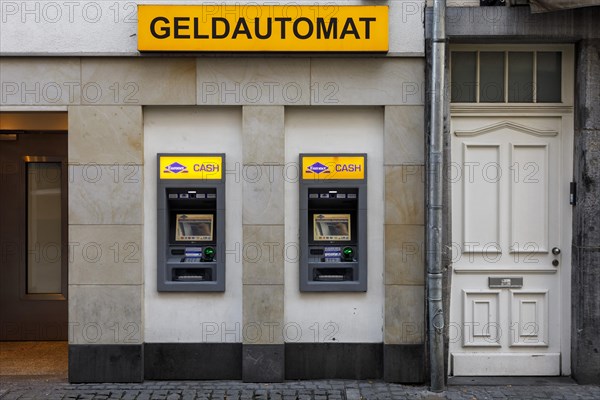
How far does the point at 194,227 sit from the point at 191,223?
0.05 metres

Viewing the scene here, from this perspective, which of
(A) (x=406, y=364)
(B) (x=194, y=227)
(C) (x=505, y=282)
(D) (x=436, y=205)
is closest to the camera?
(D) (x=436, y=205)

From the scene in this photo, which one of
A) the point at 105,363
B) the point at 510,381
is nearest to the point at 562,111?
the point at 510,381

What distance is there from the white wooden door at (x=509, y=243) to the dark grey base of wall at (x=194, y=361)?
2417mm

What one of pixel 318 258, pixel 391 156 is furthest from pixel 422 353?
pixel 391 156

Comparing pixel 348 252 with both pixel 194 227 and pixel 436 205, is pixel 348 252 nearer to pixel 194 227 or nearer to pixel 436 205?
pixel 436 205

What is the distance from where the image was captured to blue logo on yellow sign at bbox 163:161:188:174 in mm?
7176

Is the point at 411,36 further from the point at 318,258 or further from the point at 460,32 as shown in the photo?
the point at 318,258

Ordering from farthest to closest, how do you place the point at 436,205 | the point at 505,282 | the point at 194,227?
the point at 505,282
the point at 194,227
the point at 436,205

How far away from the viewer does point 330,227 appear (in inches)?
287

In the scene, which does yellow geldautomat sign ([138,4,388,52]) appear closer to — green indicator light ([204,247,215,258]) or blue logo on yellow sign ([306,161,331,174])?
blue logo on yellow sign ([306,161,331,174])

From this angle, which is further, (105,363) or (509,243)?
(509,243)

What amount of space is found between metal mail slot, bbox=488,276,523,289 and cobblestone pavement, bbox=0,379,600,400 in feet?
3.48

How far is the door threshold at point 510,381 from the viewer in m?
7.17

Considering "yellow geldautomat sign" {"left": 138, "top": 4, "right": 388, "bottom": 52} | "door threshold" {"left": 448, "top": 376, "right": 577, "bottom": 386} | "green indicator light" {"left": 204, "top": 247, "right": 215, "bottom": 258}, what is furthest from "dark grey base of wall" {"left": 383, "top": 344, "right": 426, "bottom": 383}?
"yellow geldautomat sign" {"left": 138, "top": 4, "right": 388, "bottom": 52}
